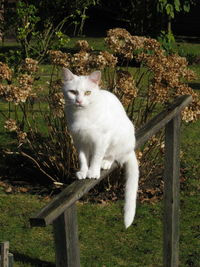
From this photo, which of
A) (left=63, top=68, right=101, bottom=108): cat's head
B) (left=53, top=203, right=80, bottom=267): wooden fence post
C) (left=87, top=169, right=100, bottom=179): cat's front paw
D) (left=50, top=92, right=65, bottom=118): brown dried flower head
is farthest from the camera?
(left=50, top=92, right=65, bottom=118): brown dried flower head

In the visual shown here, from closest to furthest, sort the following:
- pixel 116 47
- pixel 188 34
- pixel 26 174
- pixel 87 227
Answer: pixel 87 227 → pixel 116 47 → pixel 26 174 → pixel 188 34

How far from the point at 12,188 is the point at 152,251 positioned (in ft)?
6.58

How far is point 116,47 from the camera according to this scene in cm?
679

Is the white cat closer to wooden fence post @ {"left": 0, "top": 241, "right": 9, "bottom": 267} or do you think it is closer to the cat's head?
the cat's head

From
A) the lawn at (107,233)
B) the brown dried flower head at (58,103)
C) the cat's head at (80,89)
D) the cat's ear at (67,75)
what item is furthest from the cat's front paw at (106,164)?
the brown dried flower head at (58,103)

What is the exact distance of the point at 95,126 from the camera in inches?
152

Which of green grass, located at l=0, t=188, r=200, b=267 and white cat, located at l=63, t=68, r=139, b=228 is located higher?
white cat, located at l=63, t=68, r=139, b=228

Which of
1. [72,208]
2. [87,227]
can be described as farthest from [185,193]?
[72,208]

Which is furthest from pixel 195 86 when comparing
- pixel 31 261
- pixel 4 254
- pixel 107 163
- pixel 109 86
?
pixel 4 254

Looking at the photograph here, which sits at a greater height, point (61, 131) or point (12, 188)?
point (61, 131)

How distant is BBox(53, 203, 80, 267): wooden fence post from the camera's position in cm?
297

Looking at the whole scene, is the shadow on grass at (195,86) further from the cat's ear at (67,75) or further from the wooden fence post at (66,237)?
the wooden fence post at (66,237)

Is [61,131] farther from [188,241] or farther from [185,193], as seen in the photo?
[188,241]

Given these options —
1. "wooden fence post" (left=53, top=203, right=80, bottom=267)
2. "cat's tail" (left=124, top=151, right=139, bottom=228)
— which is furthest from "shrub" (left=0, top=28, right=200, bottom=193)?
"wooden fence post" (left=53, top=203, right=80, bottom=267)
